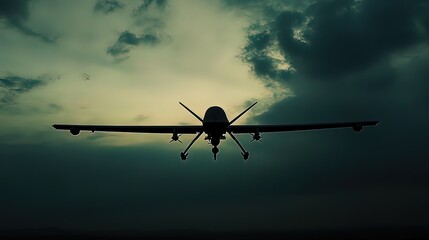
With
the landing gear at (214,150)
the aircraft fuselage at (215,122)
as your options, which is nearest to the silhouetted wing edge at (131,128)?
the landing gear at (214,150)

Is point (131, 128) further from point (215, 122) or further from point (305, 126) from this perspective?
point (305, 126)

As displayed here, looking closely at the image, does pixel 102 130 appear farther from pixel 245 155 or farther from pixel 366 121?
pixel 366 121

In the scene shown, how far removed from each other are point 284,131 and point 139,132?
19.2 metres

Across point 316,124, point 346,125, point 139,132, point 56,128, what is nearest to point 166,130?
point 139,132

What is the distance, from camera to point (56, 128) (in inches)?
2125

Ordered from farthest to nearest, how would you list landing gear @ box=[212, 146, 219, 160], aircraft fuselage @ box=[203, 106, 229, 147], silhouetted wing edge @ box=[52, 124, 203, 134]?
silhouetted wing edge @ box=[52, 124, 203, 134], landing gear @ box=[212, 146, 219, 160], aircraft fuselage @ box=[203, 106, 229, 147]

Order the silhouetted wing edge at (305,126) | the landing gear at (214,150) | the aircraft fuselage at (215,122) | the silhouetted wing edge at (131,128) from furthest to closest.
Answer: the silhouetted wing edge at (305,126)
the silhouetted wing edge at (131,128)
the landing gear at (214,150)
the aircraft fuselage at (215,122)

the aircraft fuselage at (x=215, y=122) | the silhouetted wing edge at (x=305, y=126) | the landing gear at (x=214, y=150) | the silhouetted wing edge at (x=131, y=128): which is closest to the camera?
the aircraft fuselage at (x=215, y=122)

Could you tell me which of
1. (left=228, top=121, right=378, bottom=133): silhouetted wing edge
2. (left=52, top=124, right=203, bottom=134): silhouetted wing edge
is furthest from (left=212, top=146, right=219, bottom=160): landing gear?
(left=228, top=121, right=378, bottom=133): silhouetted wing edge

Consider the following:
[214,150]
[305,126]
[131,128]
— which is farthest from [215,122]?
[305,126]

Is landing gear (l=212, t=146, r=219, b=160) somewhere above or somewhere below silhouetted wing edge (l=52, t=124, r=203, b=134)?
below

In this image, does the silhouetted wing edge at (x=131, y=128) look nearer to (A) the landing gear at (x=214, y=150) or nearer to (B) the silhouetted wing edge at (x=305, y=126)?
(A) the landing gear at (x=214, y=150)

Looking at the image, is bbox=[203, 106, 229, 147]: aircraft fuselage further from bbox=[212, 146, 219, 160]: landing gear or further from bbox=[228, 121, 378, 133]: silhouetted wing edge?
bbox=[228, 121, 378, 133]: silhouetted wing edge

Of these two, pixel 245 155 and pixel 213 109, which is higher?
pixel 213 109
